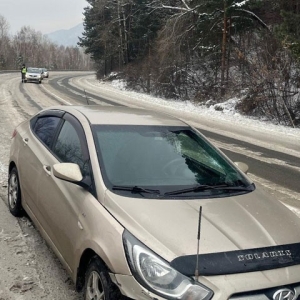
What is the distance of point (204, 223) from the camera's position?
2697 millimetres

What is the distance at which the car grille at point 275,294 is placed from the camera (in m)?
2.24

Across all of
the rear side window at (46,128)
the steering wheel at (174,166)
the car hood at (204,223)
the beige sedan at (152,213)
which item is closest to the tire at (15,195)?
the beige sedan at (152,213)

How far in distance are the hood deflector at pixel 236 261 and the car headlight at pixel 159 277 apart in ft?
0.17

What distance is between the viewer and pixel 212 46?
2383 centimetres

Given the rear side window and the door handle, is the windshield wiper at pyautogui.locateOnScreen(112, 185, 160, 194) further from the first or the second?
the rear side window

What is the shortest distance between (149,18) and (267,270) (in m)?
39.7

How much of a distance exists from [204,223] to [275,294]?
0.63 metres

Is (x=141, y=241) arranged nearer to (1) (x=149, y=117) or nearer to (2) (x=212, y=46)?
(1) (x=149, y=117)

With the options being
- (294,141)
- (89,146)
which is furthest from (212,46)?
(89,146)

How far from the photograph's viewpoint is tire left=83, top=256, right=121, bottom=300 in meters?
2.51

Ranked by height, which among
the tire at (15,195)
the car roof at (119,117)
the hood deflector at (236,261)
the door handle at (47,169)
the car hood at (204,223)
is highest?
the car roof at (119,117)

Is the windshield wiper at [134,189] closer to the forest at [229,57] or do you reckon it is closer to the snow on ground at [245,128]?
the snow on ground at [245,128]

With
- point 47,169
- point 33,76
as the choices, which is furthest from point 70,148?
point 33,76

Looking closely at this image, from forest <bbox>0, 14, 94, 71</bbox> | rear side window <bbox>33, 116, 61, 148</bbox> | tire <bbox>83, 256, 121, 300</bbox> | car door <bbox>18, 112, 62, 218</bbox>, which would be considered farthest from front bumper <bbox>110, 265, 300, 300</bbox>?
forest <bbox>0, 14, 94, 71</bbox>
